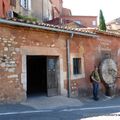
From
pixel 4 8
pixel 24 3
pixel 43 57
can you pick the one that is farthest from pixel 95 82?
pixel 24 3

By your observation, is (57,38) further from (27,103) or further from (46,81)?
(27,103)

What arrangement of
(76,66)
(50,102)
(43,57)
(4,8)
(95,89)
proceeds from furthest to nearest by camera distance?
1. (4,8)
2. (95,89)
3. (76,66)
4. (43,57)
5. (50,102)

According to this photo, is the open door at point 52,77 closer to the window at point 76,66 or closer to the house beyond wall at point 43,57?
the house beyond wall at point 43,57

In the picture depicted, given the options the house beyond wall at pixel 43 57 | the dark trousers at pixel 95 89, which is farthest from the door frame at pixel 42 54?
the dark trousers at pixel 95 89

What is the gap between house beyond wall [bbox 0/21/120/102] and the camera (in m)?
12.7

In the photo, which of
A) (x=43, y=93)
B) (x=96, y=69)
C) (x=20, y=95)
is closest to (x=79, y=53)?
(x=96, y=69)

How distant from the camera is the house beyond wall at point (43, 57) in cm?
1266

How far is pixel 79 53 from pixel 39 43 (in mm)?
3159

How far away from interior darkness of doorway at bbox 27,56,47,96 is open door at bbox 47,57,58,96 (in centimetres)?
62

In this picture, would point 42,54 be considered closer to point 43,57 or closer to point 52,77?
point 52,77

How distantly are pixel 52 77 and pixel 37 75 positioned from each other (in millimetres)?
2065

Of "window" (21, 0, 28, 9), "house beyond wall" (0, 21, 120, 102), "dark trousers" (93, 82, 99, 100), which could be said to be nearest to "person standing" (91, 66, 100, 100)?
"dark trousers" (93, 82, 99, 100)

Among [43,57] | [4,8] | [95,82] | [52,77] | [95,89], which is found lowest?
[95,89]

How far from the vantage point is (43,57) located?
16.3 m
